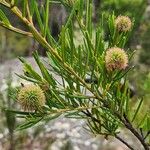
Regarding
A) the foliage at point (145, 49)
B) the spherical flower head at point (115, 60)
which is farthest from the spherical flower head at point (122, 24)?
the foliage at point (145, 49)

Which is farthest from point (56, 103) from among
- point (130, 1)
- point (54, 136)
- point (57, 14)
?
point (130, 1)

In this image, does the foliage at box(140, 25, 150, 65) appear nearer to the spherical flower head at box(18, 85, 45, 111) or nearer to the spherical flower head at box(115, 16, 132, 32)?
the spherical flower head at box(115, 16, 132, 32)

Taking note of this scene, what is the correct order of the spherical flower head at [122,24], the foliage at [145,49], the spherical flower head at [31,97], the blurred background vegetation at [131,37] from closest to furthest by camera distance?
1. the spherical flower head at [31,97]
2. the spherical flower head at [122,24]
3. the blurred background vegetation at [131,37]
4. the foliage at [145,49]

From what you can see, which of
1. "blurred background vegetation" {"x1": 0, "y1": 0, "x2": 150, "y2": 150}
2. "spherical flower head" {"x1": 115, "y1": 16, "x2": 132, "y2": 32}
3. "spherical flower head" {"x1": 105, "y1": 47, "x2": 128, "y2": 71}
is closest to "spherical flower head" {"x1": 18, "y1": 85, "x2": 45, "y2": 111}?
"spherical flower head" {"x1": 105, "y1": 47, "x2": 128, "y2": 71}

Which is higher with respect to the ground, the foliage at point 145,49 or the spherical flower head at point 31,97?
the spherical flower head at point 31,97

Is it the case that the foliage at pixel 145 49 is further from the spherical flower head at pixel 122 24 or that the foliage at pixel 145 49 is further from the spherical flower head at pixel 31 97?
the spherical flower head at pixel 31 97

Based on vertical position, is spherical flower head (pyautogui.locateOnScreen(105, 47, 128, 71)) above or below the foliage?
above

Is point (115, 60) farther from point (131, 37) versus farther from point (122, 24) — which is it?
point (131, 37)
